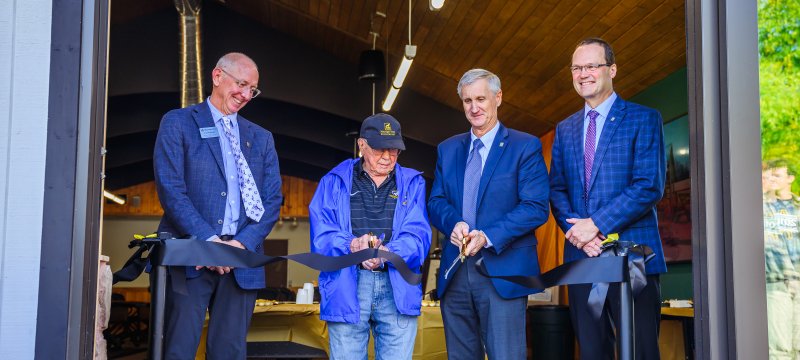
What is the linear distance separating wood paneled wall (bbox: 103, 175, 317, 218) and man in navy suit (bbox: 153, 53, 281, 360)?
1628cm

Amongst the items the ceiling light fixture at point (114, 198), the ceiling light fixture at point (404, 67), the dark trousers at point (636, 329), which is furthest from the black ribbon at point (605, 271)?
the ceiling light fixture at point (114, 198)

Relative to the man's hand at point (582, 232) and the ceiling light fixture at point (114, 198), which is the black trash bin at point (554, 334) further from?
the ceiling light fixture at point (114, 198)

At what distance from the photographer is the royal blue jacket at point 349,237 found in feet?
11.9

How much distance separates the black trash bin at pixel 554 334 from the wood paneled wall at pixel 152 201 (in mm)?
12670

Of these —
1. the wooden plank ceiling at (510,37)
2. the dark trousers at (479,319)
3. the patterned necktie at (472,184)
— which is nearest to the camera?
the dark trousers at (479,319)

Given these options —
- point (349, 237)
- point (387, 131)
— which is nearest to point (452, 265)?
point (349, 237)

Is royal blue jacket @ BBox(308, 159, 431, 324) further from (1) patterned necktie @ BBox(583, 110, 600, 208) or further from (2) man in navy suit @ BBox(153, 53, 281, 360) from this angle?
(1) patterned necktie @ BBox(583, 110, 600, 208)

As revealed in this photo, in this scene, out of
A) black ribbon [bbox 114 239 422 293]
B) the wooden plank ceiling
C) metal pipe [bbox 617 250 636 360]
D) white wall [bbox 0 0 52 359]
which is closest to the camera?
white wall [bbox 0 0 52 359]

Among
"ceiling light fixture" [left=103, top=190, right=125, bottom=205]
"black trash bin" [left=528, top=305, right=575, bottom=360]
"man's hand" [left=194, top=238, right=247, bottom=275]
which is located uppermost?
"ceiling light fixture" [left=103, top=190, right=125, bottom=205]

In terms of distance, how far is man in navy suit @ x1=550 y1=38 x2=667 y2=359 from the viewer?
3.30 meters

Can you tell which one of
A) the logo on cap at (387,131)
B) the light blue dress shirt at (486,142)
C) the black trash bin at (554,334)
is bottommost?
the black trash bin at (554,334)

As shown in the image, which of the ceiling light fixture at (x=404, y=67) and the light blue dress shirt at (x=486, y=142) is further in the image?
the ceiling light fixture at (x=404, y=67)

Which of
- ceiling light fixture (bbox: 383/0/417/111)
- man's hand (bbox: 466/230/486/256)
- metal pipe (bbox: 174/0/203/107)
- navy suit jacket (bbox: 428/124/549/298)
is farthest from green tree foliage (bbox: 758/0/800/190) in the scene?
metal pipe (bbox: 174/0/203/107)

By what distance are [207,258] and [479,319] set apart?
1256 millimetres
